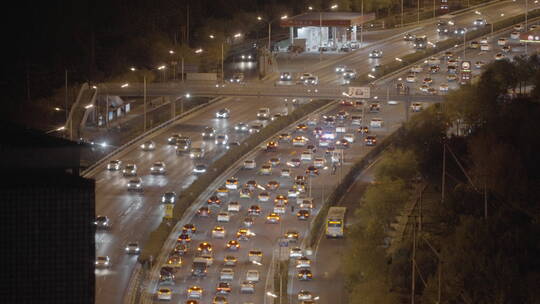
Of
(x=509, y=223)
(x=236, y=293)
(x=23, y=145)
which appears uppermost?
(x=23, y=145)

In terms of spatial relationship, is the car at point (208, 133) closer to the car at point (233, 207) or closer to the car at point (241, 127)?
the car at point (241, 127)

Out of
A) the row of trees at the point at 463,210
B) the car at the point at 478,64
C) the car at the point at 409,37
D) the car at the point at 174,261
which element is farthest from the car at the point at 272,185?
the car at the point at 409,37

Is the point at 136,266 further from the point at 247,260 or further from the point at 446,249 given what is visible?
the point at 446,249

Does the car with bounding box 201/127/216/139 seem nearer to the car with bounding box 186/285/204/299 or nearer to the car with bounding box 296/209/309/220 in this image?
the car with bounding box 296/209/309/220

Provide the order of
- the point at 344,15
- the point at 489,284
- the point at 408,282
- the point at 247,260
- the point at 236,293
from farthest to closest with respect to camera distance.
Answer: the point at 344,15 → the point at 247,260 → the point at 236,293 → the point at 408,282 → the point at 489,284

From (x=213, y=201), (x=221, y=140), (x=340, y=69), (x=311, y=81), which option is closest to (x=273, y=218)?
(x=213, y=201)

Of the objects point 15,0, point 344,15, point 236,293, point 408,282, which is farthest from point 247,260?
point 344,15

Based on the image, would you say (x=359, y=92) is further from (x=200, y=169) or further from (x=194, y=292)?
(x=194, y=292)
